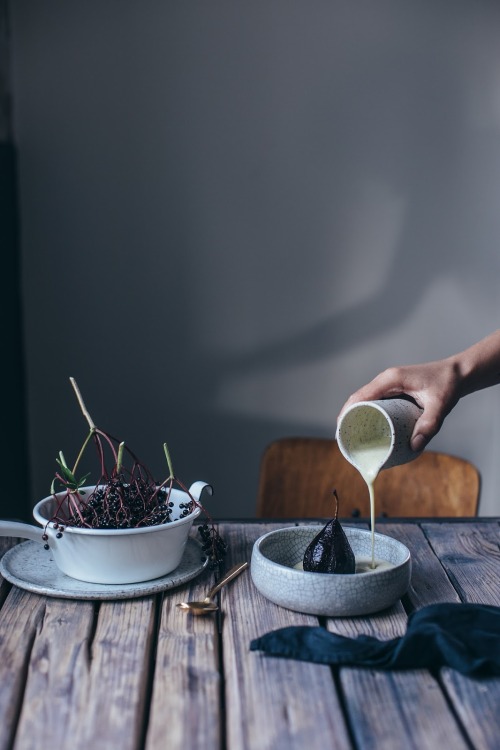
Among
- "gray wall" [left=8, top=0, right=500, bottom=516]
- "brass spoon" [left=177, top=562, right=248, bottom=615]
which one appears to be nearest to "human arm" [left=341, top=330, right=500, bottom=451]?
"brass spoon" [left=177, top=562, right=248, bottom=615]

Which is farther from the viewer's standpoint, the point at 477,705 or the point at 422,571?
the point at 422,571

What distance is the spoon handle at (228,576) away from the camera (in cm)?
107

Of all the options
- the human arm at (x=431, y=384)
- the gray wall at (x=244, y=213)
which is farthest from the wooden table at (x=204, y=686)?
the gray wall at (x=244, y=213)

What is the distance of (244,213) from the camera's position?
98.7 inches

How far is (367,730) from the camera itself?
76 centimetres

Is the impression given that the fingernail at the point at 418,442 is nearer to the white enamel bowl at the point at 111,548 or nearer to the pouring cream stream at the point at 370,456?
the pouring cream stream at the point at 370,456

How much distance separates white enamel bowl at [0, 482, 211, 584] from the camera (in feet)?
3.34

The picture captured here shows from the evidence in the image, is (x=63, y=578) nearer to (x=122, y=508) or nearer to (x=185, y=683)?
(x=122, y=508)

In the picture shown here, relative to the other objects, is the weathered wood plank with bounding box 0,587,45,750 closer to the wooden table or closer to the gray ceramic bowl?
the wooden table

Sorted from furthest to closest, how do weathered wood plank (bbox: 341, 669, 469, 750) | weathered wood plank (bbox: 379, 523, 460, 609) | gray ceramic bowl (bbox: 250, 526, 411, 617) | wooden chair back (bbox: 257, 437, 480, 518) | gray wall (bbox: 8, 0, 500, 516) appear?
gray wall (bbox: 8, 0, 500, 516), wooden chair back (bbox: 257, 437, 480, 518), weathered wood plank (bbox: 379, 523, 460, 609), gray ceramic bowl (bbox: 250, 526, 411, 617), weathered wood plank (bbox: 341, 669, 469, 750)

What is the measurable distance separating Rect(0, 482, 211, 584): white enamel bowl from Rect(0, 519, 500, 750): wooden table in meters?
0.04

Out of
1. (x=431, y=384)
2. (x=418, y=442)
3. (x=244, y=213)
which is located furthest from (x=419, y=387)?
(x=244, y=213)

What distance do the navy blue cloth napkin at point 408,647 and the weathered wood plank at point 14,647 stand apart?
0.26 meters

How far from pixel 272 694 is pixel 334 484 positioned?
3.45 feet
